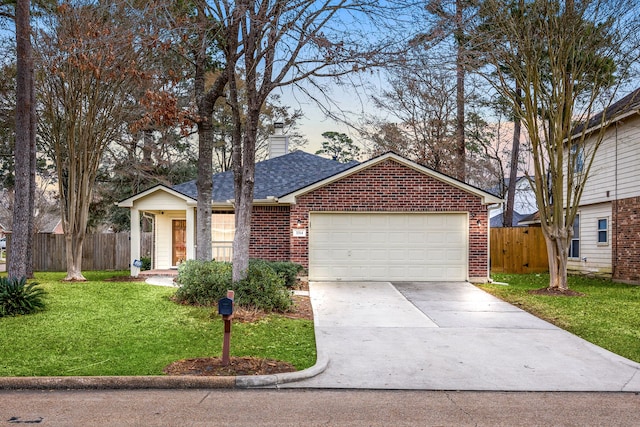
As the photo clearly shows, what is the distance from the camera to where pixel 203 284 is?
Answer: 1076 centimetres

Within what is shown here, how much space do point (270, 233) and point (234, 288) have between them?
6076 mm

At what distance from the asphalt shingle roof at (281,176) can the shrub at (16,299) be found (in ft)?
24.9

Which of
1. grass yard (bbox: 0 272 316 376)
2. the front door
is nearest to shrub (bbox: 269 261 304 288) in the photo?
grass yard (bbox: 0 272 316 376)

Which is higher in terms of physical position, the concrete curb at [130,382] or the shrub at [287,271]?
the shrub at [287,271]

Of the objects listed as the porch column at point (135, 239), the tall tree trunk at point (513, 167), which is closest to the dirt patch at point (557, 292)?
the tall tree trunk at point (513, 167)

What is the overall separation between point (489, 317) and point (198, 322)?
5638 mm

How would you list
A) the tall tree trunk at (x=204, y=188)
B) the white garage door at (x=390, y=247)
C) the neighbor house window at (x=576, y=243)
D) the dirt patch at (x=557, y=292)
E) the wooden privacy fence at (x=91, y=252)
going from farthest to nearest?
the wooden privacy fence at (x=91, y=252), the neighbor house window at (x=576, y=243), the white garage door at (x=390, y=247), the dirt patch at (x=557, y=292), the tall tree trunk at (x=204, y=188)

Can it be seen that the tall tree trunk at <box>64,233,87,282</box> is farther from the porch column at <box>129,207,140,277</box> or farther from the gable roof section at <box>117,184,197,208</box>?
the gable roof section at <box>117,184,197,208</box>

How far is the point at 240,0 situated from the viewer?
30.8ft

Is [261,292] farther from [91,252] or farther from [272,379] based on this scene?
[91,252]

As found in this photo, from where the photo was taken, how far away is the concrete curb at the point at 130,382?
18.9 feet

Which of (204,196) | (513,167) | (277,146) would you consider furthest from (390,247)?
(513,167)

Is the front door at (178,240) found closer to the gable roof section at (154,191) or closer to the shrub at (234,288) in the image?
the gable roof section at (154,191)

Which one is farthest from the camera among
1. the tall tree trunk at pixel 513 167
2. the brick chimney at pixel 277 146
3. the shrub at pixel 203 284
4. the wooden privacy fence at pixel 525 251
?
the tall tree trunk at pixel 513 167
